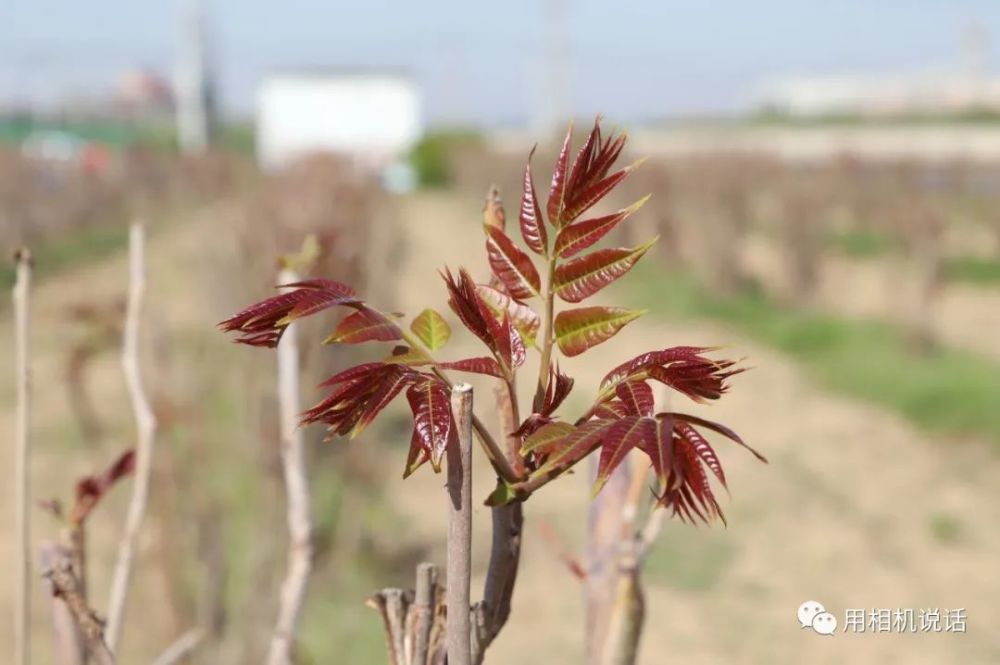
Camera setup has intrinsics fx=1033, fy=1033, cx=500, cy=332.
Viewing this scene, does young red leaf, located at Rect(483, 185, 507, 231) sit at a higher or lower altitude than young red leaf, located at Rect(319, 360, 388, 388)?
higher

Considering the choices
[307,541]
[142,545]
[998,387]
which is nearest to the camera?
[307,541]

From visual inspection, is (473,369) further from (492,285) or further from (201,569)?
(201,569)

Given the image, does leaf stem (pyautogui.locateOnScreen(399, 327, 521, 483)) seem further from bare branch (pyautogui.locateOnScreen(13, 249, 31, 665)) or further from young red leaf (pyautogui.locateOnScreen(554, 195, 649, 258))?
bare branch (pyautogui.locateOnScreen(13, 249, 31, 665))

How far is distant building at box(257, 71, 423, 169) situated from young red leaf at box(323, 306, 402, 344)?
34523mm

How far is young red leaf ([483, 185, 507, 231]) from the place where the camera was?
65cm

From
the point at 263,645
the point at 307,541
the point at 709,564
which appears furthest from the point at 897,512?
the point at 307,541

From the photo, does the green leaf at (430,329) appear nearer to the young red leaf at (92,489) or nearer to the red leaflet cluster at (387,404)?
the red leaflet cluster at (387,404)

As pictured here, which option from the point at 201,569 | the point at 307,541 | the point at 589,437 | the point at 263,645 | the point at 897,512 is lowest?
the point at 897,512

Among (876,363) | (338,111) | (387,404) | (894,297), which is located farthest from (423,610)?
(338,111)

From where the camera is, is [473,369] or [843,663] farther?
[843,663]

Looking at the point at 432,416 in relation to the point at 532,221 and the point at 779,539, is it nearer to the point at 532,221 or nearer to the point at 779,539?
the point at 532,221

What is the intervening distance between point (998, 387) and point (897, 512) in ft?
5.68

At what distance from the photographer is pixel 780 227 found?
963cm

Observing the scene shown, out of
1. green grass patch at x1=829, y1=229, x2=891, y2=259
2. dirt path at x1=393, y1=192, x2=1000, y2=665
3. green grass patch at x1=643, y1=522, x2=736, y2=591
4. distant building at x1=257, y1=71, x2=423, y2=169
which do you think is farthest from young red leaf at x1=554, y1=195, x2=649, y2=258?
distant building at x1=257, y1=71, x2=423, y2=169
